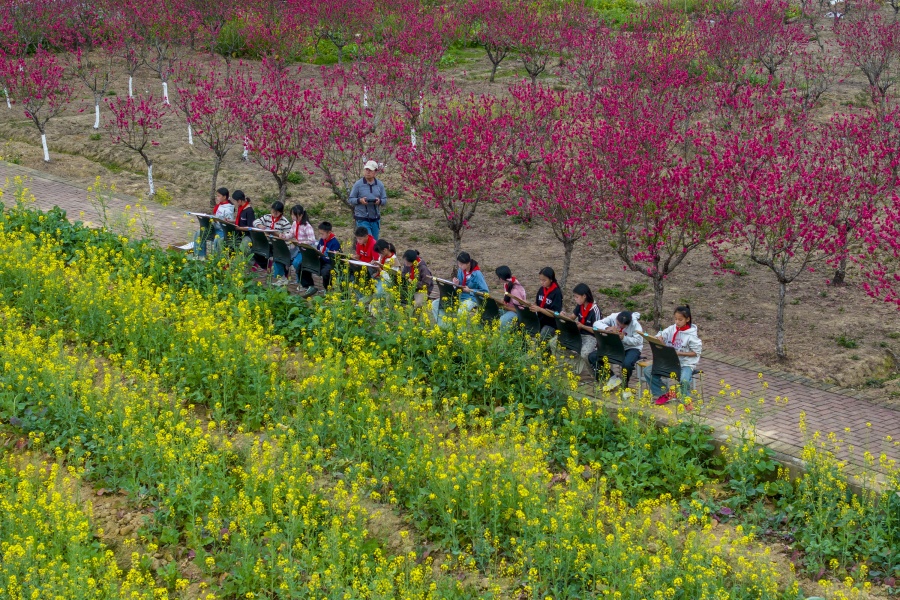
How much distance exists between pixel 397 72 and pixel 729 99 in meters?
6.35

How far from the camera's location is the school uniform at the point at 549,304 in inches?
462

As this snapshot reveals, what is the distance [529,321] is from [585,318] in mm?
663

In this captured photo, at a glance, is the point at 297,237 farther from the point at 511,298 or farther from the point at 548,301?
the point at 548,301

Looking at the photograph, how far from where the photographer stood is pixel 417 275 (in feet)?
41.3

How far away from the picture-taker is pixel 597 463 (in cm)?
959

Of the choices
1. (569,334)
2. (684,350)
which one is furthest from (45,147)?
(684,350)

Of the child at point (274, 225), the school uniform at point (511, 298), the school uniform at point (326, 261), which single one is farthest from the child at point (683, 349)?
the child at point (274, 225)

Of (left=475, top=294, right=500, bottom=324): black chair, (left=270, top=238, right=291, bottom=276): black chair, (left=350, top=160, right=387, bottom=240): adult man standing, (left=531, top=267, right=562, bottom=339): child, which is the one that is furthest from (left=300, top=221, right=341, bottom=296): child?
(left=531, top=267, right=562, bottom=339): child

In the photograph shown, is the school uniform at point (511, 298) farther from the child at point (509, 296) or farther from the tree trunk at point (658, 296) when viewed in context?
the tree trunk at point (658, 296)

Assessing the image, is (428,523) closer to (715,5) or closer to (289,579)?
(289,579)

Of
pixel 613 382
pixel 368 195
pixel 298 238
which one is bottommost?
pixel 613 382

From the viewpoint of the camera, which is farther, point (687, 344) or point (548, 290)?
point (548, 290)

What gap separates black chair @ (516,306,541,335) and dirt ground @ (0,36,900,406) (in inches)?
106

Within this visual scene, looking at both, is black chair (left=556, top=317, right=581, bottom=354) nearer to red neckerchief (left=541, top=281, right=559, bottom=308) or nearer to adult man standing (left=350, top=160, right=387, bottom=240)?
red neckerchief (left=541, top=281, right=559, bottom=308)
